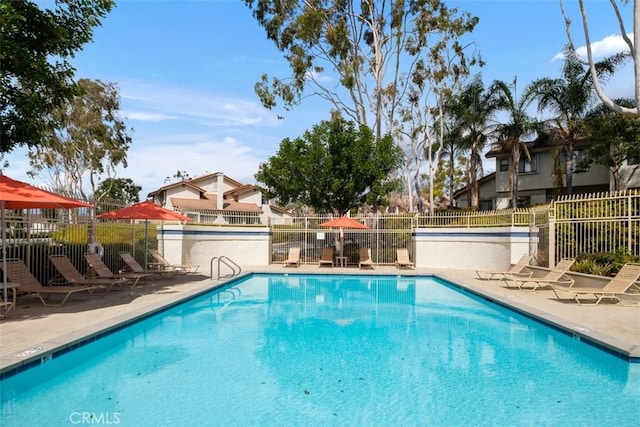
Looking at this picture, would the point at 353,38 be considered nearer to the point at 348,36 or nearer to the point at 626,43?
the point at 348,36

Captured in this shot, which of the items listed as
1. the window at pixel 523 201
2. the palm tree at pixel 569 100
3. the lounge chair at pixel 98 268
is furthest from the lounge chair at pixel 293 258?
the window at pixel 523 201

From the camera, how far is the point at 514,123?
24812 millimetres

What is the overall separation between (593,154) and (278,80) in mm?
17647

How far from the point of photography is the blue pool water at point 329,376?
4480 millimetres

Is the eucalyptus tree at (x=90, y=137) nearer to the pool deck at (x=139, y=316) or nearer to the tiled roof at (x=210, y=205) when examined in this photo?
the tiled roof at (x=210, y=205)

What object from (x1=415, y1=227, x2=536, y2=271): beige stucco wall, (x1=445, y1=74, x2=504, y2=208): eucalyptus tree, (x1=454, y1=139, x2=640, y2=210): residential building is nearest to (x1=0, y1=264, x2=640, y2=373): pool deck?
(x1=415, y1=227, x2=536, y2=271): beige stucco wall

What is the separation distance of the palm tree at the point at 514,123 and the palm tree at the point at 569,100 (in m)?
0.73

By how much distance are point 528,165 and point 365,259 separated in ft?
53.0

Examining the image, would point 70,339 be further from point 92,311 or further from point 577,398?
point 577,398

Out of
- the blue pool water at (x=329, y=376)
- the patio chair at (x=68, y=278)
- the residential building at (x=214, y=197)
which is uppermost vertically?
the residential building at (x=214, y=197)

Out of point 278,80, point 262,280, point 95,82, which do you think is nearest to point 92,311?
point 262,280

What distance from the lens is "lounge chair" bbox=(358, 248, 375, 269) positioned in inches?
690

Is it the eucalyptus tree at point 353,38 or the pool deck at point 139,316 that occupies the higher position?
the eucalyptus tree at point 353,38

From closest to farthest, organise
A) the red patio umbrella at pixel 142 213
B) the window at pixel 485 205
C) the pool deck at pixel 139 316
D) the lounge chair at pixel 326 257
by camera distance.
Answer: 1. the pool deck at pixel 139 316
2. the red patio umbrella at pixel 142 213
3. the lounge chair at pixel 326 257
4. the window at pixel 485 205
